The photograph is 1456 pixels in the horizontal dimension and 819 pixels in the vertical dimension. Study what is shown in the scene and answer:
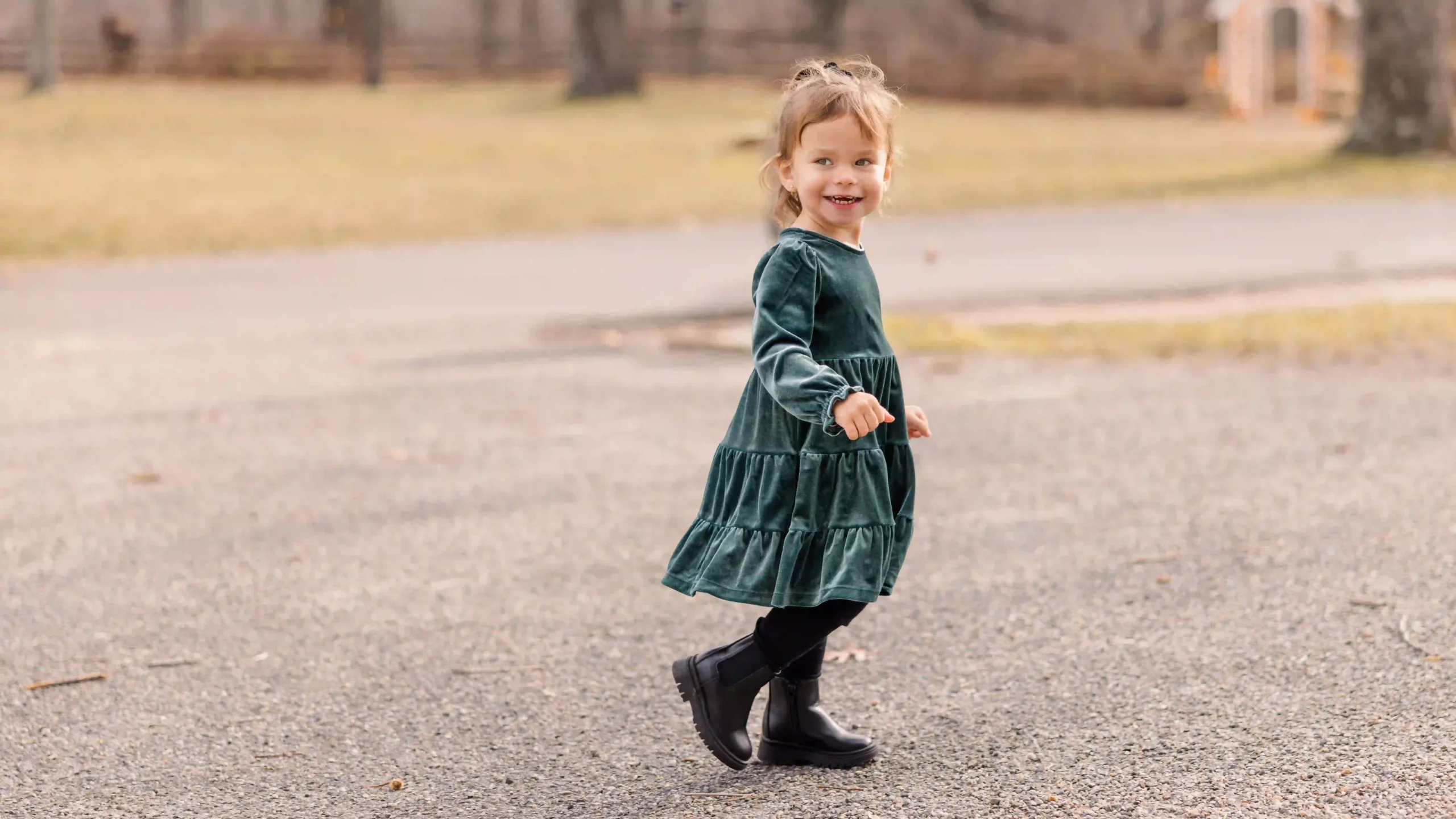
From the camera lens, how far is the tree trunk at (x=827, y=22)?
46.9 metres

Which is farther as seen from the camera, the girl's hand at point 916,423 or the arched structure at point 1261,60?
the arched structure at point 1261,60

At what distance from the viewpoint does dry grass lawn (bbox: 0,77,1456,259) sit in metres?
20.4

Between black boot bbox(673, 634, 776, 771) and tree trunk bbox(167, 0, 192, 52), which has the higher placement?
tree trunk bbox(167, 0, 192, 52)

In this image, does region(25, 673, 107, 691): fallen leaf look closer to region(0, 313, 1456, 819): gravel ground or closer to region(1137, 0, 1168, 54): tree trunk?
region(0, 313, 1456, 819): gravel ground

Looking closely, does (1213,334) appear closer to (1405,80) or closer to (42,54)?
(1405,80)

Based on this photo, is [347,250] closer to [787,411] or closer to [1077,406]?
[1077,406]

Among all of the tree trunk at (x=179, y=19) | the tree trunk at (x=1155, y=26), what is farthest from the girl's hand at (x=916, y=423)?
the tree trunk at (x=1155, y=26)

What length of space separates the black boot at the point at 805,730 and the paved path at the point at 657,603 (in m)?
0.05

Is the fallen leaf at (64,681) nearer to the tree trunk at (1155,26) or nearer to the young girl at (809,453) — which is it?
the young girl at (809,453)

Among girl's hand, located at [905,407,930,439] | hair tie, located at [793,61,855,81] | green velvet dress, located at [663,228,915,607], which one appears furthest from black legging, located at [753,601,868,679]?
hair tie, located at [793,61,855,81]

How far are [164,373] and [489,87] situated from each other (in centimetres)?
3033

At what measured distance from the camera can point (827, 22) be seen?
4766cm

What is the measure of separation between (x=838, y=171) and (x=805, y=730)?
44.8 inches

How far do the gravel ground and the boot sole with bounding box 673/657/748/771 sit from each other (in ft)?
0.16
